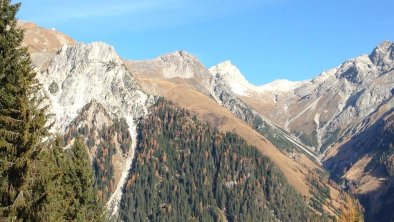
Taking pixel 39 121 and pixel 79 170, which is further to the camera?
pixel 79 170

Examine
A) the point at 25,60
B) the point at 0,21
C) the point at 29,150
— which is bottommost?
the point at 29,150

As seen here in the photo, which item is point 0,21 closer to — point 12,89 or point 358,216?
point 12,89

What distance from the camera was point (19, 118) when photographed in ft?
101

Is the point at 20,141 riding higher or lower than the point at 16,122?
lower

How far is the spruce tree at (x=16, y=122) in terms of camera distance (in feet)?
96.0

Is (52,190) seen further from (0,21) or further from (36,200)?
(0,21)

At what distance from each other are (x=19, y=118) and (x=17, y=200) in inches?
207

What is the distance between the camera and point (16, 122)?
99.9ft

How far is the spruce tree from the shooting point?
29.3 meters

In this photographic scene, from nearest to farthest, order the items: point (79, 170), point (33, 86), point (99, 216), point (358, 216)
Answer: point (33, 86)
point (79, 170)
point (99, 216)
point (358, 216)

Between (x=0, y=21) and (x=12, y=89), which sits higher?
(x=0, y=21)

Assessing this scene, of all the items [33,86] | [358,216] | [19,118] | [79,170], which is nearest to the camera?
[19,118]

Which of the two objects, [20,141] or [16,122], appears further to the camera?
[16,122]

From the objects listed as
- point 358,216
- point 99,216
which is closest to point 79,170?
point 99,216
